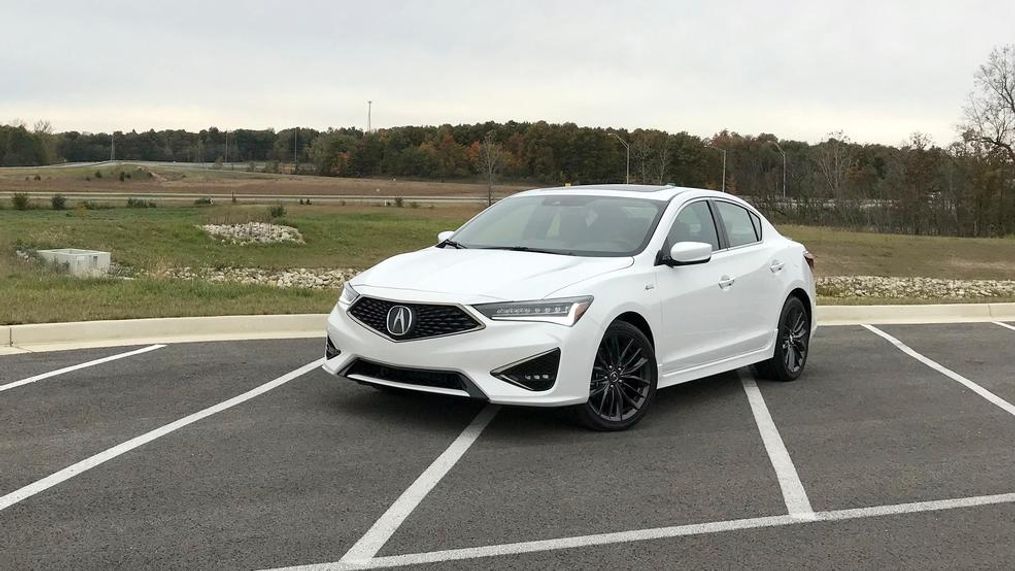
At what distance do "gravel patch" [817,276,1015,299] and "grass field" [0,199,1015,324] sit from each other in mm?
2759

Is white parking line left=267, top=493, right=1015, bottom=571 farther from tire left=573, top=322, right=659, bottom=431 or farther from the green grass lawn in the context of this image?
the green grass lawn

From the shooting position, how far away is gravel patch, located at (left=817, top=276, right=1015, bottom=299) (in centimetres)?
2775

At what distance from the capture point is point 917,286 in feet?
101

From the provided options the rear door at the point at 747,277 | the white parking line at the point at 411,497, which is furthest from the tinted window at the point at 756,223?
the white parking line at the point at 411,497

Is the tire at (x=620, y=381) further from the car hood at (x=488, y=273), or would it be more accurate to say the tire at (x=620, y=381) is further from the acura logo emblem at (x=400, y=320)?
the acura logo emblem at (x=400, y=320)

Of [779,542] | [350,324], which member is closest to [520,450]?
[350,324]

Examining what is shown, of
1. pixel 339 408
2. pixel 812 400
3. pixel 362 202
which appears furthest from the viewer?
pixel 362 202

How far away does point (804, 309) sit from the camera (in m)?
8.28

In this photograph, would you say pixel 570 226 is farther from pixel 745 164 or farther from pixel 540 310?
pixel 745 164

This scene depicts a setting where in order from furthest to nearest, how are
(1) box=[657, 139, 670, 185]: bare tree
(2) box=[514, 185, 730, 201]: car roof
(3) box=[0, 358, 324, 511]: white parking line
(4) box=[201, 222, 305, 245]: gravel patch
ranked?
(1) box=[657, 139, 670, 185]: bare tree → (4) box=[201, 222, 305, 245]: gravel patch → (2) box=[514, 185, 730, 201]: car roof → (3) box=[0, 358, 324, 511]: white parking line

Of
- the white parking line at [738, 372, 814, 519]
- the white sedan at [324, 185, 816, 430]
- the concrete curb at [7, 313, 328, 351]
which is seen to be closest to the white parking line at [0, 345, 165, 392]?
the concrete curb at [7, 313, 328, 351]

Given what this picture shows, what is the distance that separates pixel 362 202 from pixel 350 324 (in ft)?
168

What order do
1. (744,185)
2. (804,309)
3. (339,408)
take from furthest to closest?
1. (744,185)
2. (804,309)
3. (339,408)

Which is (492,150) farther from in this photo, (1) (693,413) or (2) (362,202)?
(1) (693,413)
